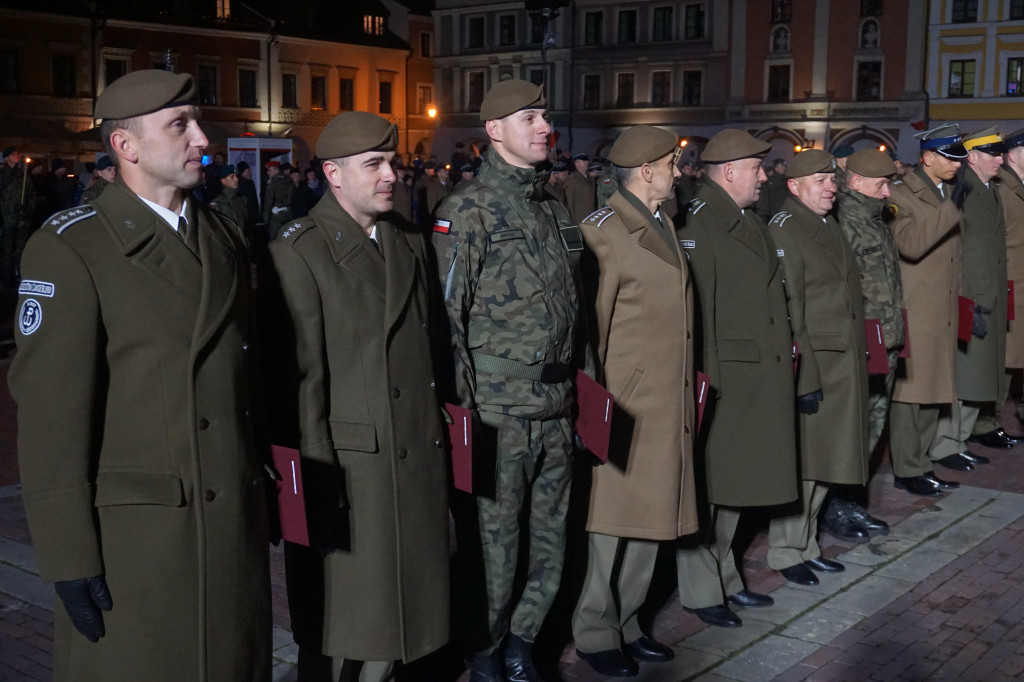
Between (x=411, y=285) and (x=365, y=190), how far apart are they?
1.10 feet

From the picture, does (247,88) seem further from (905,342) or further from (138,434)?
(138,434)

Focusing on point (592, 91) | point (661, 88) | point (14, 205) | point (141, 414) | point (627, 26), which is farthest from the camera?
point (592, 91)

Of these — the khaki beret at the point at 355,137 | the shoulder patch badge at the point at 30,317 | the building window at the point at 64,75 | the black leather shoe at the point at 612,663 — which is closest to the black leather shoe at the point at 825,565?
the black leather shoe at the point at 612,663

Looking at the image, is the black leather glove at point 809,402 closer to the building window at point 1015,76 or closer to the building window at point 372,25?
the building window at point 1015,76

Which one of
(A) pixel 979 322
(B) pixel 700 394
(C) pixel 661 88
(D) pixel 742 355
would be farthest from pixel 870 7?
(B) pixel 700 394

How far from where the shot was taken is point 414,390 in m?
3.89

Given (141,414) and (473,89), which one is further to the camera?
(473,89)

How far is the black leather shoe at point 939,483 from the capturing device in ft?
25.6

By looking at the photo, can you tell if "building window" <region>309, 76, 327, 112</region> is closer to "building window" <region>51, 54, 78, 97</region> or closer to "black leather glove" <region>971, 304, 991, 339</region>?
"building window" <region>51, 54, 78, 97</region>

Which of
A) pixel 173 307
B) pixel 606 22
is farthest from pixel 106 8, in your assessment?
pixel 173 307

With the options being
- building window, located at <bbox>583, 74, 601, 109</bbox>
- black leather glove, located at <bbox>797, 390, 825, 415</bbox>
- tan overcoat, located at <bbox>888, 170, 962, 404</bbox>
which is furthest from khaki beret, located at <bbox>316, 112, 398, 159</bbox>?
building window, located at <bbox>583, 74, 601, 109</bbox>

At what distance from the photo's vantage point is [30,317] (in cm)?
299

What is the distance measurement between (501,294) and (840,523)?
10.8 ft

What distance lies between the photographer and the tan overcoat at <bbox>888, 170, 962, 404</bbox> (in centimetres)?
751
